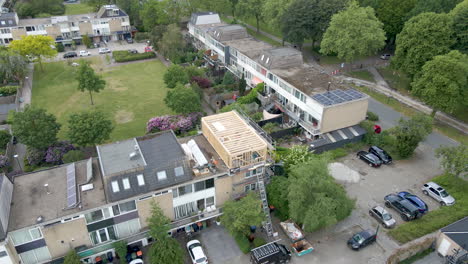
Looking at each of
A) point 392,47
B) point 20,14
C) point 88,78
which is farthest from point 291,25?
point 20,14

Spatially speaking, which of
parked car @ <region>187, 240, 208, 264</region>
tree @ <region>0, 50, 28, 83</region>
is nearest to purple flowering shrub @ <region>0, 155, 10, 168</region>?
parked car @ <region>187, 240, 208, 264</region>

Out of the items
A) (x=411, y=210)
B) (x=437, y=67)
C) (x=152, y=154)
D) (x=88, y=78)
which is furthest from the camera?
(x=88, y=78)

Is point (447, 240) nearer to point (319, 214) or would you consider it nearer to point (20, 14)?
point (319, 214)

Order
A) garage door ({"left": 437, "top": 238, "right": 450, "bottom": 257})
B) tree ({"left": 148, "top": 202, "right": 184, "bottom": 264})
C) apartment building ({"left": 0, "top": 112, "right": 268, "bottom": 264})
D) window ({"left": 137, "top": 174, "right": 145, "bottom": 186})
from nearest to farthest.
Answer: apartment building ({"left": 0, "top": 112, "right": 268, "bottom": 264}) < tree ({"left": 148, "top": 202, "right": 184, "bottom": 264}) < window ({"left": 137, "top": 174, "right": 145, "bottom": 186}) < garage door ({"left": 437, "top": 238, "right": 450, "bottom": 257})

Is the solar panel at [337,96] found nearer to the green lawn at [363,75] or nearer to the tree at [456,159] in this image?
the tree at [456,159]

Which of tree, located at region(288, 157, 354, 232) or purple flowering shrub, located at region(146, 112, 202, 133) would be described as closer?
tree, located at region(288, 157, 354, 232)

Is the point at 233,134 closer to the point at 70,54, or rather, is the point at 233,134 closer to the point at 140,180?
the point at 140,180

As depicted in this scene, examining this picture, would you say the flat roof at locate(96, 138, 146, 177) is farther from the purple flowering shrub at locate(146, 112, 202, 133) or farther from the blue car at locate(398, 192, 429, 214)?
the blue car at locate(398, 192, 429, 214)
